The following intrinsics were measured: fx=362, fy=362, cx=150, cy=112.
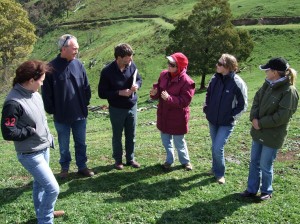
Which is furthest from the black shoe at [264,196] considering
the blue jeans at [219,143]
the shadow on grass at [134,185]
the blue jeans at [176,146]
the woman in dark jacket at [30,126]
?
the woman in dark jacket at [30,126]

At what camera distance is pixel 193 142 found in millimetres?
14055

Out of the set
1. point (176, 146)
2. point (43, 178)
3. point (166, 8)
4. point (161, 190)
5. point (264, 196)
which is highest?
point (166, 8)

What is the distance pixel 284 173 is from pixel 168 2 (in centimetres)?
9331

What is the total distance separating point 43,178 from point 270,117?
16.3 feet

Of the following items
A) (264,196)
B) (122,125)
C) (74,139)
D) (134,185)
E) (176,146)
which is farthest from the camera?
(176,146)

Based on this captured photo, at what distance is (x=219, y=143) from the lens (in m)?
9.33

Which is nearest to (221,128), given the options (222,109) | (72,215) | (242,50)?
(222,109)

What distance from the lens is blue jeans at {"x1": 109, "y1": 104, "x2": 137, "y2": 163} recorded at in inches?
392

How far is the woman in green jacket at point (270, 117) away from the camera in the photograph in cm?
784

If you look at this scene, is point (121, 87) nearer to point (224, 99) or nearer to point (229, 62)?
point (224, 99)

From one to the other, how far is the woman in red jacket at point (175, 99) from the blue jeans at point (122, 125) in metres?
0.76

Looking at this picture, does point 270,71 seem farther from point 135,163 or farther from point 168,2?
point 168,2

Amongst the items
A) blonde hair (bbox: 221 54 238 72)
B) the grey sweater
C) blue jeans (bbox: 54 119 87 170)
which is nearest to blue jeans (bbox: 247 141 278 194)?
blonde hair (bbox: 221 54 238 72)

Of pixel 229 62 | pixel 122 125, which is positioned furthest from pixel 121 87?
pixel 229 62
